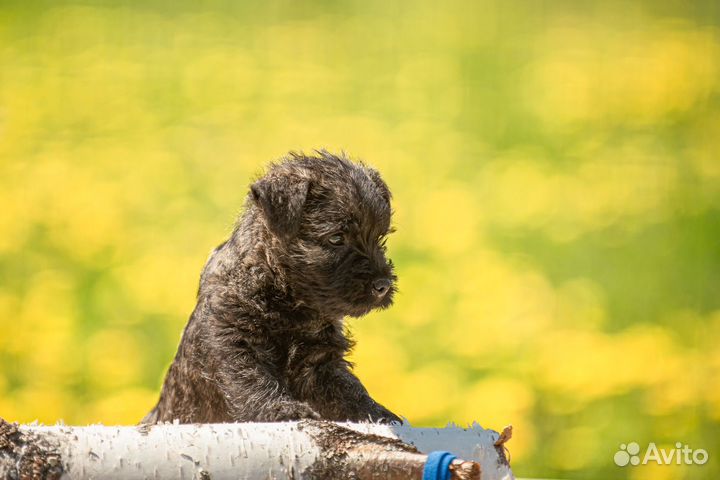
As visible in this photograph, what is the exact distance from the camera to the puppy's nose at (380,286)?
358cm

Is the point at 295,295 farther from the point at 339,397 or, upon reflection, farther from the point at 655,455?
the point at 655,455

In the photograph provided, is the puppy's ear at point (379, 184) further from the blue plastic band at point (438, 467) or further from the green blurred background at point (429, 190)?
the green blurred background at point (429, 190)

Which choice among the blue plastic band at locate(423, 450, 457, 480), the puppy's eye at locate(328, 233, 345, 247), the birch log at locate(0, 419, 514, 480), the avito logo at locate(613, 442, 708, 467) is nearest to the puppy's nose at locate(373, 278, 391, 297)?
the puppy's eye at locate(328, 233, 345, 247)

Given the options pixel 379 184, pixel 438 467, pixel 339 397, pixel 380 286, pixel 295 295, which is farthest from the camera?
pixel 379 184

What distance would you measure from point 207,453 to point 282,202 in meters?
1.20

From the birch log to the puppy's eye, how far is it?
0.95 m

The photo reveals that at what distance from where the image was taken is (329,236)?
366 centimetres

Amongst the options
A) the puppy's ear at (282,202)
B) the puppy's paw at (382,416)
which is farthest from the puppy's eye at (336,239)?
the puppy's paw at (382,416)

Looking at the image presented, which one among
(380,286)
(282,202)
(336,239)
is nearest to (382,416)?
(380,286)

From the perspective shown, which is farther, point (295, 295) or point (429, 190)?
point (429, 190)

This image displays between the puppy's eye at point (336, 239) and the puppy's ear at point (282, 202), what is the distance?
14cm

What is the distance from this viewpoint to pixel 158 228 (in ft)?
21.3

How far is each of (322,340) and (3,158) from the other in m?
3.75

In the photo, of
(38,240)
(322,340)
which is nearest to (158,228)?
(38,240)
